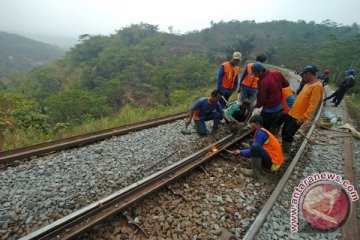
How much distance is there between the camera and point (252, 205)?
3.68 metres

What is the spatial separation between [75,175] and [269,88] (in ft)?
12.8

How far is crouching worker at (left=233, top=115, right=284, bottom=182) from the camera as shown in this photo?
4.14 metres

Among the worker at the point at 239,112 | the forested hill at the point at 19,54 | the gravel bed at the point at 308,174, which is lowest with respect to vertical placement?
the forested hill at the point at 19,54

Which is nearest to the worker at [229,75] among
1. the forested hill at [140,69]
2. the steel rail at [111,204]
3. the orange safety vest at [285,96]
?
the orange safety vest at [285,96]

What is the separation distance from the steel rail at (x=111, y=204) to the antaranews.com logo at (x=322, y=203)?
1713 mm

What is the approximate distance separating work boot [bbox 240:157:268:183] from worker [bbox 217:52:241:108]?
264cm

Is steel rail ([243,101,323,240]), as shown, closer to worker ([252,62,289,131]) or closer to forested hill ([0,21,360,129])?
worker ([252,62,289,131])

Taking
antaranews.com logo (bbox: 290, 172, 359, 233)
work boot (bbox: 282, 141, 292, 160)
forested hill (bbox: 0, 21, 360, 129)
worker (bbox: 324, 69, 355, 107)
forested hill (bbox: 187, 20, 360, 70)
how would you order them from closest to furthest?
antaranews.com logo (bbox: 290, 172, 359, 233) < work boot (bbox: 282, 141, 292, 160) < worker (bbox: 324, 69, 355, 107) < forested hill (bbox: 0, 21, 360, 129) < forested hill (bbox: 187, 20, 360, 70)

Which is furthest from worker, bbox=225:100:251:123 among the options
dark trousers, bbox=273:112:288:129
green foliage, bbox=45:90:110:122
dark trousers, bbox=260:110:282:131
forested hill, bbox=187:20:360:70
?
forested hill, bbox=187:20:360:70

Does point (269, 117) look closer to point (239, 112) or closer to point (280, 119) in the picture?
point (280, 119)

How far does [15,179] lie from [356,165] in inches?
269

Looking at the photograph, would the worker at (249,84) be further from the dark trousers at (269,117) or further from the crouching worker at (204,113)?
the dark trousers at (269,117)

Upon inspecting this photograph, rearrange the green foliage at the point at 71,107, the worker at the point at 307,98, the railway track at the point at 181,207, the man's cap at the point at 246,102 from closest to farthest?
the railway track at the point at 181,207 → the worker at the point at 307,98 → the man's cap at the point at 246,102 → the green foliage at the point at 71,107

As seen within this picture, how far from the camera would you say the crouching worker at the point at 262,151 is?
4.14 m
